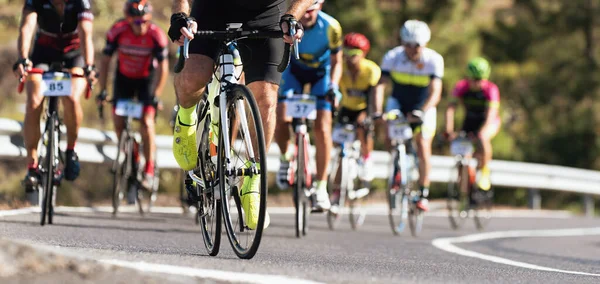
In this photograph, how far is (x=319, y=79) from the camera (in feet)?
38.9

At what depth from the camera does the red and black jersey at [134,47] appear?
12.9 meters

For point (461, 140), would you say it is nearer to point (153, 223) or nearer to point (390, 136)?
point (390, 136)

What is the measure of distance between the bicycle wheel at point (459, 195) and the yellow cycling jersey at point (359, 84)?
2.19 m

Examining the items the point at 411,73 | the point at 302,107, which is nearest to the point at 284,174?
the point at 302,107

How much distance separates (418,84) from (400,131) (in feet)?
3.37

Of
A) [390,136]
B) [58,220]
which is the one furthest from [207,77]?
[390,136]

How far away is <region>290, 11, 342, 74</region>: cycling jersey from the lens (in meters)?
11.6

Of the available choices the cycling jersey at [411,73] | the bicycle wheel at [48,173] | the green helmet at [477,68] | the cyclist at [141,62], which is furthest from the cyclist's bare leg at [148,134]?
the green helmet at [477,68]

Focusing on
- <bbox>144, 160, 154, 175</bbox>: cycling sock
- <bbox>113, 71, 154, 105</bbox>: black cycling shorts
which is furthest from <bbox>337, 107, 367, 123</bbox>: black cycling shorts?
<bbox>144, 160, 154, 175</bbox>: cycling sock

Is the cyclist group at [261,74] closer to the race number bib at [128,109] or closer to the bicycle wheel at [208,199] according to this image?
the race number bib at [128,109]

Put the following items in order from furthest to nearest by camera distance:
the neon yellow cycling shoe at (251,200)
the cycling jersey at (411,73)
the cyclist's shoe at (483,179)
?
the cyclist's shoe at (483,179)
the cycling jersey at (411,73)
the neon yellow cycling shoe at (251,200)

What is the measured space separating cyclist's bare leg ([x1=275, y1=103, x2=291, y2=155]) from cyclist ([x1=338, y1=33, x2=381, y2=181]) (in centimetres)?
267

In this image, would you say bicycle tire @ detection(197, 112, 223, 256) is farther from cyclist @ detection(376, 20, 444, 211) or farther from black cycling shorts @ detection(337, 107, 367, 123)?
black cycling shorts @ detection(337, 107, 367, 123)

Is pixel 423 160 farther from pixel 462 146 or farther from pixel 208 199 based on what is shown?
pixel 208 199
